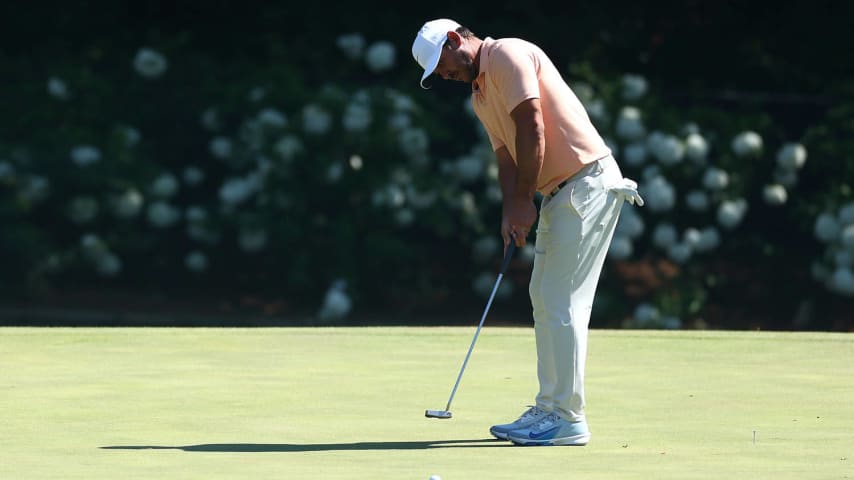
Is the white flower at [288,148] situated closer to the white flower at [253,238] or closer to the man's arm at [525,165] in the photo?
the white flower at [253,238]

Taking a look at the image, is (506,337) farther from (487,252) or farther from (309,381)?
(487,252)

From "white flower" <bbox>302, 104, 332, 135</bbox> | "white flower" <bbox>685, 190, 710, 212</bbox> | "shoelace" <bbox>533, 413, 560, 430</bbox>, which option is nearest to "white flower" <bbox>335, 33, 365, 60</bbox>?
"white flower" <bbox>302, 104, 332, 135</bbox>

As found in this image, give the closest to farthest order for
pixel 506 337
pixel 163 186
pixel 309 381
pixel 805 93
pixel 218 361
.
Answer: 1. pixel 309 381
2. pixel 218 361
3. pixel 506 337
4. pixel 163 186
5. pixel 805 93

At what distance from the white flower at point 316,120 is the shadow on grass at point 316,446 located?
24.7ft

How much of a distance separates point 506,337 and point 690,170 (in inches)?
170

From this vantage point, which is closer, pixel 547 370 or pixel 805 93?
pixel 547 370

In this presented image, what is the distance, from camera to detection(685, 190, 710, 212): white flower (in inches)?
534

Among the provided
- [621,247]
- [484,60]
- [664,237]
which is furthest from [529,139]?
[664,237]

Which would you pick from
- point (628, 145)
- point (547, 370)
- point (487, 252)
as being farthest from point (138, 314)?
point (547, 370)

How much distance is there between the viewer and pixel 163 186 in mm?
13531

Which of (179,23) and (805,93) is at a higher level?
(179,23)

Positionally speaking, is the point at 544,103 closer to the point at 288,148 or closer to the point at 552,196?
the point at 552,196

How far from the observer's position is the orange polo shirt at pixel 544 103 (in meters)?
5.91

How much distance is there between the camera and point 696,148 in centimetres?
1347
